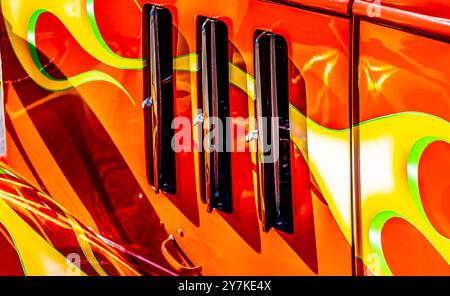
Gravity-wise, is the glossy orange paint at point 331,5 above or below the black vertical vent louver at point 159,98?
above

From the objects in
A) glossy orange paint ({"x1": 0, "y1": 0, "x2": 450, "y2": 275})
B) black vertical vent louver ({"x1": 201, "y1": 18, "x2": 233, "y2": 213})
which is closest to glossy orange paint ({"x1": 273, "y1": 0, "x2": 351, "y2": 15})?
glossy orange paint ({"x1": 0, "y1": 0, "x2": 450, "y2": 275})

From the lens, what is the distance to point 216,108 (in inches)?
73.9

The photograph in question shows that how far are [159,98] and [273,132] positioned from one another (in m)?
0.33

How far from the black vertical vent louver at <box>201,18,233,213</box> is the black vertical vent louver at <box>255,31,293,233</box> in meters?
0.10

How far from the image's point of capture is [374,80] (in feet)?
5.18

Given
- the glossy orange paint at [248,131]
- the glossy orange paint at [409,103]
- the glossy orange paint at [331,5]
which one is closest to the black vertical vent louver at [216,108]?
the glossy orange paint at [248,131]

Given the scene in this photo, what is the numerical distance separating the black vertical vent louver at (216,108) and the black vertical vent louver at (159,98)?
4.5 inches

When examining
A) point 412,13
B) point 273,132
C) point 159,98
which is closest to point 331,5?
point 412,13

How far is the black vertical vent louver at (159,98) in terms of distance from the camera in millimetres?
1959

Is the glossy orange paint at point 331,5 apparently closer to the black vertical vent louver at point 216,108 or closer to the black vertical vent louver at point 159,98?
the black vertical vent louver at point 216,108

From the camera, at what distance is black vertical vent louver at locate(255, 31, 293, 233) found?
1.73 m

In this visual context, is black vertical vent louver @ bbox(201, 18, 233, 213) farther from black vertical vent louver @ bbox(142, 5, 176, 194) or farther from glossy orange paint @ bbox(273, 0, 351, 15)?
glossy orange paint @ bbox(273, 0, 351, 15)
